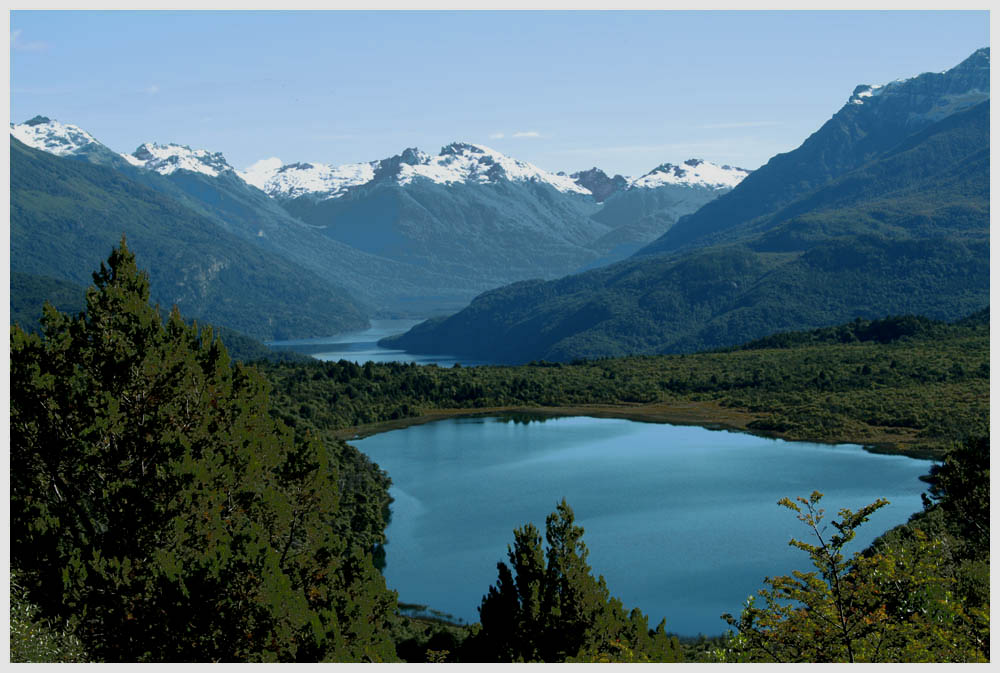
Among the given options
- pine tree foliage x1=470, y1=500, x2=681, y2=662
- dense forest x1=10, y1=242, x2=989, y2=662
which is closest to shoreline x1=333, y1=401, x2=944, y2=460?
dense forest x1=10, y1=242, x2=989, y2=662

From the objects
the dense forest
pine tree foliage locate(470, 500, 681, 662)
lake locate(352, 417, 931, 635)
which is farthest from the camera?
lake locate(352, 417, 931, 635)

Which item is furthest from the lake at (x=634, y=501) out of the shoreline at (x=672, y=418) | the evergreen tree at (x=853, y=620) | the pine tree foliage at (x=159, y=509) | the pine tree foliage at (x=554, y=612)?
the evergreen tree at (x=853, y=620)

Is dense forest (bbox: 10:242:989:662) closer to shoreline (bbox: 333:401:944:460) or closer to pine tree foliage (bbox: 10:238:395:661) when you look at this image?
pine tree foliage (bbox: 10:238:395:661)

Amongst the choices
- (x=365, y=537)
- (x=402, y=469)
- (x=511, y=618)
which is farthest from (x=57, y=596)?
(x=402, y=469)

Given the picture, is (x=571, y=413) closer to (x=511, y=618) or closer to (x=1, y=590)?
(x=511, y=618)

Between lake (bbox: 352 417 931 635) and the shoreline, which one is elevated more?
the shoreline

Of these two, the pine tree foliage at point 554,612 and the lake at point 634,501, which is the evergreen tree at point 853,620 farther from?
the lake at point 634,501

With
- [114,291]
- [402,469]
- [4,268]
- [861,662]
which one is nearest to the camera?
[861,662]
